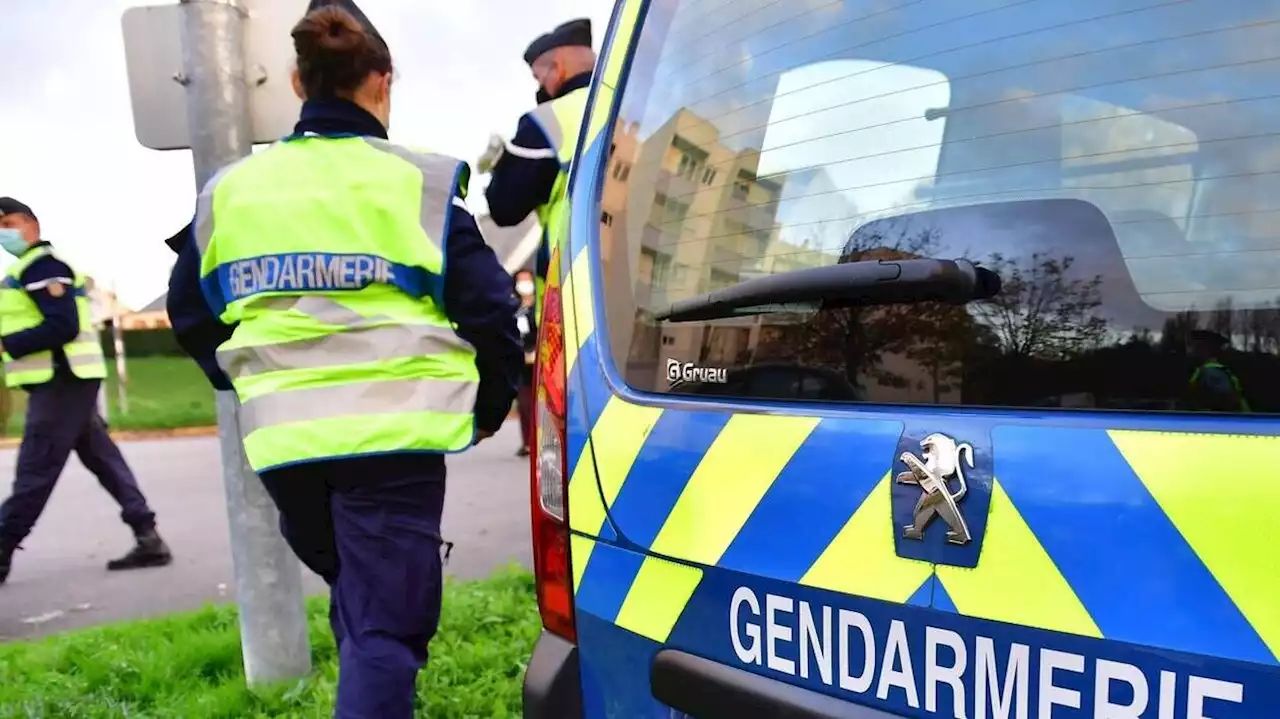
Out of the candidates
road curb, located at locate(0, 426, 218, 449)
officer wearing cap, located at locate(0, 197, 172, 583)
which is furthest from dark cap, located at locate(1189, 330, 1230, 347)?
road curb, located at locate(0, 426, 218, 449)

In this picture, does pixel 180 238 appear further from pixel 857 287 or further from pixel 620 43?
pixel 857 287

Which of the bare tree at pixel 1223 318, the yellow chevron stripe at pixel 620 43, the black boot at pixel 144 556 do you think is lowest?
the black boot at pixel 144 556

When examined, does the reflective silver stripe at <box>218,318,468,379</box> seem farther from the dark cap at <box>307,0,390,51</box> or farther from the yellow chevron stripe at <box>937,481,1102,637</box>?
the yellow chevron stripe at <box>937,481,1102,637</box>

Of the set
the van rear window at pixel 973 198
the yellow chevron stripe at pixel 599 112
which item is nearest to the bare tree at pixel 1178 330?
the van rear window at pixel 973 198

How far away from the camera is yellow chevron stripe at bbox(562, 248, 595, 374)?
4.97 feet

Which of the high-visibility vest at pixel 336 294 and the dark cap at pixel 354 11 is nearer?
the high-visibility vest at pixel 336 294

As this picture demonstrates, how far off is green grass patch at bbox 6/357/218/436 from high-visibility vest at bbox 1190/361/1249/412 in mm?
9574

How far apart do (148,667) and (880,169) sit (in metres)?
2.86

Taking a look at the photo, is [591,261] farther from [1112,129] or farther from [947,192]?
[1112,129]

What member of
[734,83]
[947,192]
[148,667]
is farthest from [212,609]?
[947,192]

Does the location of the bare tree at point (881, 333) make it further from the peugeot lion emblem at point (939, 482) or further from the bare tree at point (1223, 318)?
the bare tree at point (1223, 318)

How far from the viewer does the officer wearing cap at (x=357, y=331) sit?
6.87 ft

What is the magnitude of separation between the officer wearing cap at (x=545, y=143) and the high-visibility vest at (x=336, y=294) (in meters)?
0.89

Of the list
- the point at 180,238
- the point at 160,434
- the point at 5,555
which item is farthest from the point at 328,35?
the point at 160,434
